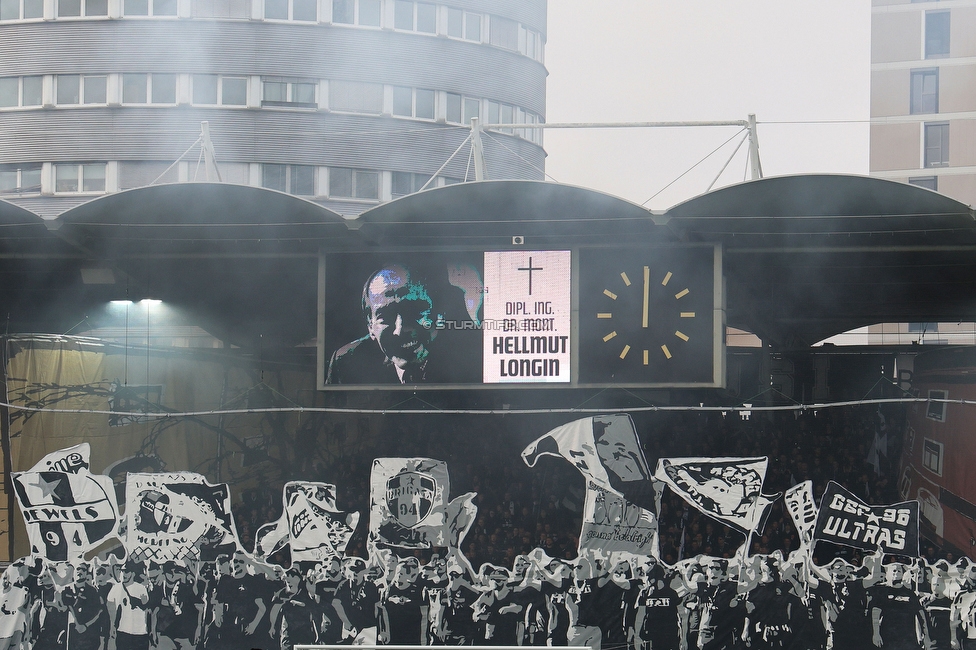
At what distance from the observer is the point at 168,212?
651 cm

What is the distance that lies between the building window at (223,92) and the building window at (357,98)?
1.73m

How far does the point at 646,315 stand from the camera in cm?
643

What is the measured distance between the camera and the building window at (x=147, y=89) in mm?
19406

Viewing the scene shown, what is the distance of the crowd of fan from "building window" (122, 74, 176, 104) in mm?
12701

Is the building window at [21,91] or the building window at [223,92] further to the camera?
the building window at [21,91]

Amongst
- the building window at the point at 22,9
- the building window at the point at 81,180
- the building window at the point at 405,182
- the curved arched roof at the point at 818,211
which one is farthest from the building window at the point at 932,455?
the building window at the point at 22,9

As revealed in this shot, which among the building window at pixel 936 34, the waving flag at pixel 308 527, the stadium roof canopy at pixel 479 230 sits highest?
the building window at pixel 936 34

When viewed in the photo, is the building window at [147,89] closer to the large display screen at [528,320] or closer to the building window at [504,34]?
the building window at [504,34]

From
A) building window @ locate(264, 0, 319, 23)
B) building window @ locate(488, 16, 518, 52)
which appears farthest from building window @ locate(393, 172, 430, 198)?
building window @ locate(264, 0, 319, 23)

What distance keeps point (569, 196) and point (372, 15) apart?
47.0ft

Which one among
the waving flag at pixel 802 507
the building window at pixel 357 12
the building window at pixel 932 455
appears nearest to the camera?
the waving flag at pixel 802 507

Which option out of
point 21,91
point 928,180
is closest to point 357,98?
point 21,91

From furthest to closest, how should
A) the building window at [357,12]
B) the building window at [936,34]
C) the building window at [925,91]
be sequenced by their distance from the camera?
the building window at [925,91], the building window at [936,34], the building window at [357,12]

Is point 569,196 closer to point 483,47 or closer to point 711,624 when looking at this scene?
point 711,624
